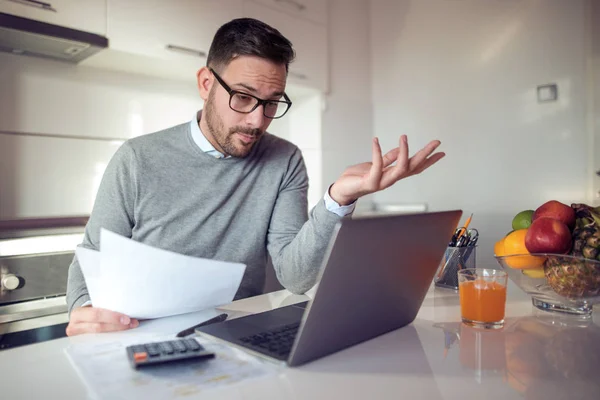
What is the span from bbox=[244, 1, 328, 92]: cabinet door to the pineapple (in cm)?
187

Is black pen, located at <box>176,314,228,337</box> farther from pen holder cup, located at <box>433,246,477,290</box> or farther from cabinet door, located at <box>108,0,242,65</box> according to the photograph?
cabinet door, located at <box>108,0,242,65</box>

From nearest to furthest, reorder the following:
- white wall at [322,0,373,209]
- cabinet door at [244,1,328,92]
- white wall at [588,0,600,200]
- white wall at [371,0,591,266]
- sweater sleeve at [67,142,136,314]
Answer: sweater sleeve at [67,142,136,314] → white wall at [588,0,600,200] → white wall at [371,0,591,266] → cabinet door at [244,1,328,92] → white wall at [322,0,373,209]

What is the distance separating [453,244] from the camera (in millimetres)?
961

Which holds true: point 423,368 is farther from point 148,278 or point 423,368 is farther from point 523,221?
point 523,221

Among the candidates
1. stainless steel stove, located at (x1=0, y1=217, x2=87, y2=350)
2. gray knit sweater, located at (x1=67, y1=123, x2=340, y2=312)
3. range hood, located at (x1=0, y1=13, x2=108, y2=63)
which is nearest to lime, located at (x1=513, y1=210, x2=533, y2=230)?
gray knit sweater, located at (x1=67, y1=123, x2=340, y2=312)

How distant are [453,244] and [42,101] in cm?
175

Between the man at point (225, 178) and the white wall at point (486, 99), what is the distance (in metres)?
1.48

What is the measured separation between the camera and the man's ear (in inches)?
49.2

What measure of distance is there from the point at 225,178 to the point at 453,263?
65cm

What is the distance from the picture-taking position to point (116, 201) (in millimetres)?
1145

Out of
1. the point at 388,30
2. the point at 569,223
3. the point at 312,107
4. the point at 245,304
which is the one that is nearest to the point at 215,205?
the point at 245,304

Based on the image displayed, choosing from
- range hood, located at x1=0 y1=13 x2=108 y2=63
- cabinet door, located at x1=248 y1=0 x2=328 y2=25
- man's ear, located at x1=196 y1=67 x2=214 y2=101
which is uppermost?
cabinet door, located at x1=248 y1=0 x2=328 y2=25

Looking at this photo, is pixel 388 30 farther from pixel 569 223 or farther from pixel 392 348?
pixel 392 348

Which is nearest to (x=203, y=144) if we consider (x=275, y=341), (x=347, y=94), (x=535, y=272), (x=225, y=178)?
(x=225, y=178)
